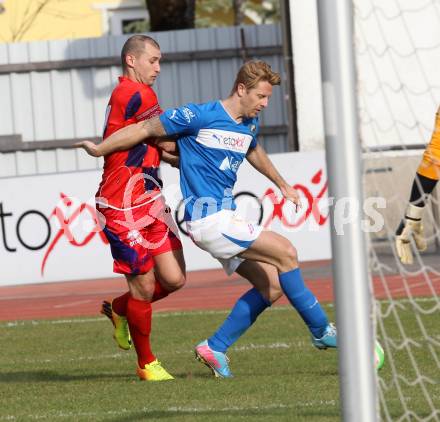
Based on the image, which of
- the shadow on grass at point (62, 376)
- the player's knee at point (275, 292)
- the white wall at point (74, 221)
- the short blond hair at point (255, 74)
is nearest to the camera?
the short blond hair at point (255, 74)

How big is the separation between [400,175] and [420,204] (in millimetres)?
5472

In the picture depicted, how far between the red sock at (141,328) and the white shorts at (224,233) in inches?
27.4

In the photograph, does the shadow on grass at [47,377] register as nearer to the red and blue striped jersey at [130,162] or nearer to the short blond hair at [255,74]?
the red and blue striped jersey at [130,162]

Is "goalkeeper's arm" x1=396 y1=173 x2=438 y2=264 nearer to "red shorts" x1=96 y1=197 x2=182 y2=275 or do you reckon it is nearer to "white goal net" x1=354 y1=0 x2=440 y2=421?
"white goal net" x1=354 y1=0 x2=440 y2=421

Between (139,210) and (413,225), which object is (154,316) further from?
(139,210)

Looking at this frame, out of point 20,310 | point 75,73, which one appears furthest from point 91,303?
point 75,73

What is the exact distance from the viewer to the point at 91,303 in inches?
542

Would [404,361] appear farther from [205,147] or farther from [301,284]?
[205,147]

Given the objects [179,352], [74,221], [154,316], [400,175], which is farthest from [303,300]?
[74,221]

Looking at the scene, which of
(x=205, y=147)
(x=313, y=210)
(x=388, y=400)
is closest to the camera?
(x=388, y=400)

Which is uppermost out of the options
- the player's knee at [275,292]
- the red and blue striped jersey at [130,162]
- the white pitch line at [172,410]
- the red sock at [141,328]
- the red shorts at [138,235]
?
the red and blue striped jersey at [130,162]

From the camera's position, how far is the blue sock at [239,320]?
312 inches

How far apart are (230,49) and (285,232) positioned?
6226 millimetres

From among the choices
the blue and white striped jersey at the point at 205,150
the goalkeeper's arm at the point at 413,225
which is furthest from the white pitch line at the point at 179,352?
the blue and white striped jersey at the point at 205,150
